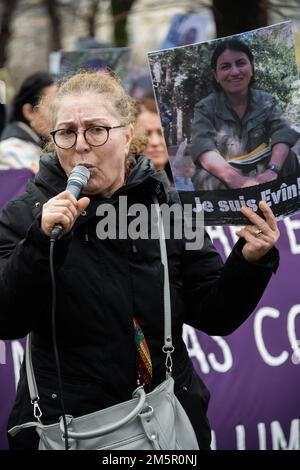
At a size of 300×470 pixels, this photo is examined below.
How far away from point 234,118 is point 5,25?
10625mm

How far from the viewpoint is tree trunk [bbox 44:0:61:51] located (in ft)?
45.4

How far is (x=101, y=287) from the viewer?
8.85ft

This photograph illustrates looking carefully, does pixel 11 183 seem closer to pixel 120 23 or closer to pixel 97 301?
pixel 97 301

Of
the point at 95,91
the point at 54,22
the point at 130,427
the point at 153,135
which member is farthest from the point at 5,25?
the point at 130,427

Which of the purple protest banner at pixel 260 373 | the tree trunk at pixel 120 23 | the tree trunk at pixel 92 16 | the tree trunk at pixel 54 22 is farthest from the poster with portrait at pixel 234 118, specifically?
the tree trunk at pixel 54 22

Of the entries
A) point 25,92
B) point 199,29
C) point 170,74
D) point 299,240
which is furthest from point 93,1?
point 170,74

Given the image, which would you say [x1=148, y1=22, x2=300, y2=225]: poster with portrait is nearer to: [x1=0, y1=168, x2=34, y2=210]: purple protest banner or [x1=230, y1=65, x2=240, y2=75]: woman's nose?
[x1=230, y1=65, x2=240, y2=75]: woman's nose

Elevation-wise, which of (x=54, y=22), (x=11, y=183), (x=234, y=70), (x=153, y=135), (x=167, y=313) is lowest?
(x=167, y=313)

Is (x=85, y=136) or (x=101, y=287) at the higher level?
(x=85, y=136)

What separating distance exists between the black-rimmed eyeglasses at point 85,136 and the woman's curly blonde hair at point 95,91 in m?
0.12

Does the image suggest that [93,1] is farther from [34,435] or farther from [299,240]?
[34,435]

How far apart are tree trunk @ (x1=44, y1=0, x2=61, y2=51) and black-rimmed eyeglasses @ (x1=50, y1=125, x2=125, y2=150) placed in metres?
11.5

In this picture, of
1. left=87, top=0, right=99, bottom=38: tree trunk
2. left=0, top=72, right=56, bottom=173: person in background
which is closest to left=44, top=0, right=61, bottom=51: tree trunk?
left=87, top=0, right=99, bottom=38: tree trunk

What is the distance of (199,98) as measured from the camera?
9.00 feet
